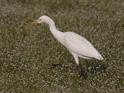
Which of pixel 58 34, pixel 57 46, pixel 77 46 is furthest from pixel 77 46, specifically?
pixel 57 46

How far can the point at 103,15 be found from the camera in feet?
101

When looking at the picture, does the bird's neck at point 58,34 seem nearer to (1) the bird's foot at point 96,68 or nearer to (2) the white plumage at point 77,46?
(2) the white plumage at point 77,46

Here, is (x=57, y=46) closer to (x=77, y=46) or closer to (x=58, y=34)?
(x=58, y=34)

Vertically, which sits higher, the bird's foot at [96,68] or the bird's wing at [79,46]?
the bird's wing at [79,46]

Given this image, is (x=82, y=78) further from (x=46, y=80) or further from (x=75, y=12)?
(x=75, y=12)

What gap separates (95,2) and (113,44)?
1174 cm

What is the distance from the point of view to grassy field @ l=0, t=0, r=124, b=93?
16.6 meters

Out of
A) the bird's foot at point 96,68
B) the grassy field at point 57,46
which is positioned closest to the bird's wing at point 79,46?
the grassy field at point 57,46

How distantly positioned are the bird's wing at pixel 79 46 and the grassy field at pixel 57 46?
0.88 m

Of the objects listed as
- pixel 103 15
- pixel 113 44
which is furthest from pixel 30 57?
pixel 103 15

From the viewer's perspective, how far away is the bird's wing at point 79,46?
17.1 meters

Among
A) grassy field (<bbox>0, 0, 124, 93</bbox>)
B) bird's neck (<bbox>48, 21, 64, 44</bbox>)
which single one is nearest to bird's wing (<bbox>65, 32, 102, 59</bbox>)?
bird's neck (<bbox>48, 21, 64, 44</bbox>)

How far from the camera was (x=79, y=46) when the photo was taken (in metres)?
17.6

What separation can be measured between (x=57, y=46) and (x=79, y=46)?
4.11 meters
